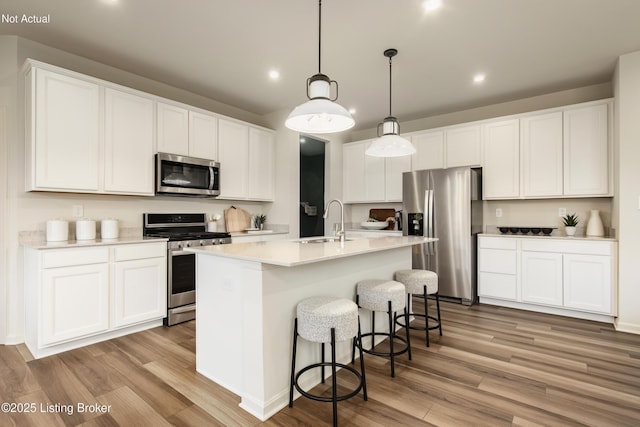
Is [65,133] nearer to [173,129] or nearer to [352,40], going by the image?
[173,129]

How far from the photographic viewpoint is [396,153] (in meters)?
2.93

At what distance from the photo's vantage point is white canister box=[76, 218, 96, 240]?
9.87ft

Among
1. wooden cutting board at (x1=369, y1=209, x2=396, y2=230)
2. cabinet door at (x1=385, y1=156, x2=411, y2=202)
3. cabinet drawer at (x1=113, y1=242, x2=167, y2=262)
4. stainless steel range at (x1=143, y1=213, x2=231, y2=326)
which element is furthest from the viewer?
wooden cutting board at (x1=369, y1=209, x2=396, y2=230)

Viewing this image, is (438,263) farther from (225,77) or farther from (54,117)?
(54,117)

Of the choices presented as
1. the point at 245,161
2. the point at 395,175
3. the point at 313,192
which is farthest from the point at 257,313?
the point at 313,192

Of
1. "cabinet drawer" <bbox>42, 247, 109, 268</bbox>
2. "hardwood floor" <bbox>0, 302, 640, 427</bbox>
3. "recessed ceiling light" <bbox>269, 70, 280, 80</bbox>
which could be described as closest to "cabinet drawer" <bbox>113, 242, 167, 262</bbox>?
"cabinet drawer" <bbox>42, 247, 109, 268</bbox>

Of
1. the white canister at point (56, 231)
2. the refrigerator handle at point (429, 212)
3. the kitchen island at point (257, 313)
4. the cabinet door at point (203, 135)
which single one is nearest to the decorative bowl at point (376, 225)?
the refrigerator handle at point (429, 212)

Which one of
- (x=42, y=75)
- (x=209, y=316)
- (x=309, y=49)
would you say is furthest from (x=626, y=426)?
(x=42, y=75)

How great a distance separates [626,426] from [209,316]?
2.56 metres

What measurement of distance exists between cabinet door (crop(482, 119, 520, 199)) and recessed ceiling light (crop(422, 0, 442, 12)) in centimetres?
238

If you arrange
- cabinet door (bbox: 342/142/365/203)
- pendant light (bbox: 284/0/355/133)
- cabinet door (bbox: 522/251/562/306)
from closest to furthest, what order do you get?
pendant light (bbox: 284/0/355/133) → cabinet door (bbox: 522/251/562/306) → cabinet door (bbox: 342/142/365/203)

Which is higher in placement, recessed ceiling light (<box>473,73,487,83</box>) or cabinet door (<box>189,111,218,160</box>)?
recessed ceiling light (<box>473,73,487,83</box>)

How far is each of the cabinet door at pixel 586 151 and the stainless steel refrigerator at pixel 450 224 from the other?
101 centimetres

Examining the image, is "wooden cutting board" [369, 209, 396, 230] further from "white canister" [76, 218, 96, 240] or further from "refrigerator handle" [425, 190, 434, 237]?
"white canister" [76, 218, 96, 240]
